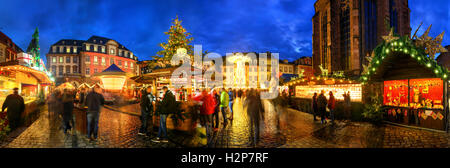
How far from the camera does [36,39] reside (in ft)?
61.2

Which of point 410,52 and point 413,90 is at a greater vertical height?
point 410,52

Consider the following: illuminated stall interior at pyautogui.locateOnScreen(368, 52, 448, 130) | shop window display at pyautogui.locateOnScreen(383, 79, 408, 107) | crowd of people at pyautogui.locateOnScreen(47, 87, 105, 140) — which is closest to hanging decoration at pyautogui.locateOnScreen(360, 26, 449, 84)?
illuminated stall interior at pyautogui.locateOnScreen(368, 52, 448, 130)

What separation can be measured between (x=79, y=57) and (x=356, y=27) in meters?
58.8

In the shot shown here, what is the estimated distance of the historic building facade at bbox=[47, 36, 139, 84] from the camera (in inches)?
1811

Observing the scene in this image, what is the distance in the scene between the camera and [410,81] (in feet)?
32.3

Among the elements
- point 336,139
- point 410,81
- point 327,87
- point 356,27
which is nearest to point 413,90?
point 410,81

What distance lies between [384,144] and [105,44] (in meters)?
57.0

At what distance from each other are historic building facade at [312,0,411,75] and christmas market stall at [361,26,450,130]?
17856 mm

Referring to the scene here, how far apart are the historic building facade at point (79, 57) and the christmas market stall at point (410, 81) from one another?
5308 centimetres

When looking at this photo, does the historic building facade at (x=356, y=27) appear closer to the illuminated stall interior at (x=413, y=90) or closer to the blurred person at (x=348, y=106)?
the illuminated stall interior at (x=413, y=90)

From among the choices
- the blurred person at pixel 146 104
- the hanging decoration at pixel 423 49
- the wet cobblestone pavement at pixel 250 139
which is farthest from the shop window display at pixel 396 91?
the blurred person at pixel 146 104

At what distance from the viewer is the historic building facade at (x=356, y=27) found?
26062 millimetres

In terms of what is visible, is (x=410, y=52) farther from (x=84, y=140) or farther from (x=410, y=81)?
(x=84, y=140)

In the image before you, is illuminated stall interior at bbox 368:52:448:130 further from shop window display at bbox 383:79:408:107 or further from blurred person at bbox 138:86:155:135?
blurred person at bbox 138:86:155:135
